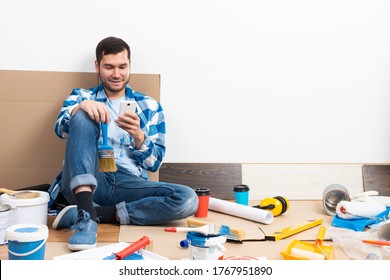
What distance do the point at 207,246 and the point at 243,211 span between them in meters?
0.85

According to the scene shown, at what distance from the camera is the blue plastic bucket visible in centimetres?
117

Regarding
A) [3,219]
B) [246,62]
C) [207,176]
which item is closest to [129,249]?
[3,219]

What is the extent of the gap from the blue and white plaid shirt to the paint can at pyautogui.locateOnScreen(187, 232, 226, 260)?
0.79 m

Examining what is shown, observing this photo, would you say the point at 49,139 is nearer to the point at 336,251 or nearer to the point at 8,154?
the point at 8,154

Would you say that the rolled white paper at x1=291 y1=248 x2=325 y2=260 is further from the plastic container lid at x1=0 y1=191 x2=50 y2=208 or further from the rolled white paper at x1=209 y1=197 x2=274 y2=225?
the plastic container lid at x1=0 y1=191 x2=50 y2=208

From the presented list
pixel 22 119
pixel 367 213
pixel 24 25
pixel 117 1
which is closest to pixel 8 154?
pixel 22 119

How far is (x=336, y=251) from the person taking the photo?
151 centimetres

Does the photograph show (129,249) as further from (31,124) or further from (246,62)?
(246,62)

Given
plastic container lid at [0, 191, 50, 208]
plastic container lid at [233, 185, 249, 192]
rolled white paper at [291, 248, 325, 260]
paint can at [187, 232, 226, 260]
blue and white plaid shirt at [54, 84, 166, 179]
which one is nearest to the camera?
paint can at [187, 232, 226, 260]

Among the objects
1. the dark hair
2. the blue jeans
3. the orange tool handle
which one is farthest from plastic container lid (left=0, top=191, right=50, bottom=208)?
the dark hair

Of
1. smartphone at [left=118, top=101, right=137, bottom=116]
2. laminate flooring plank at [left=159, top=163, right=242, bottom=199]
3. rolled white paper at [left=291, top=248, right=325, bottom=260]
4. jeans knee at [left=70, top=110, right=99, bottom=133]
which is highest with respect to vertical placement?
smartphone at [left=118, top=101, right=137, bottom=116]

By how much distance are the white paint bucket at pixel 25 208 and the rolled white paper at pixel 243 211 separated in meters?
0.76

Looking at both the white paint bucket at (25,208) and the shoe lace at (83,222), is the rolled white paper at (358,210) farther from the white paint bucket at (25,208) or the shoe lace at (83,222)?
the white paint bucket at (25,208)

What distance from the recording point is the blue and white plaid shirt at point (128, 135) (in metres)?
1.91
